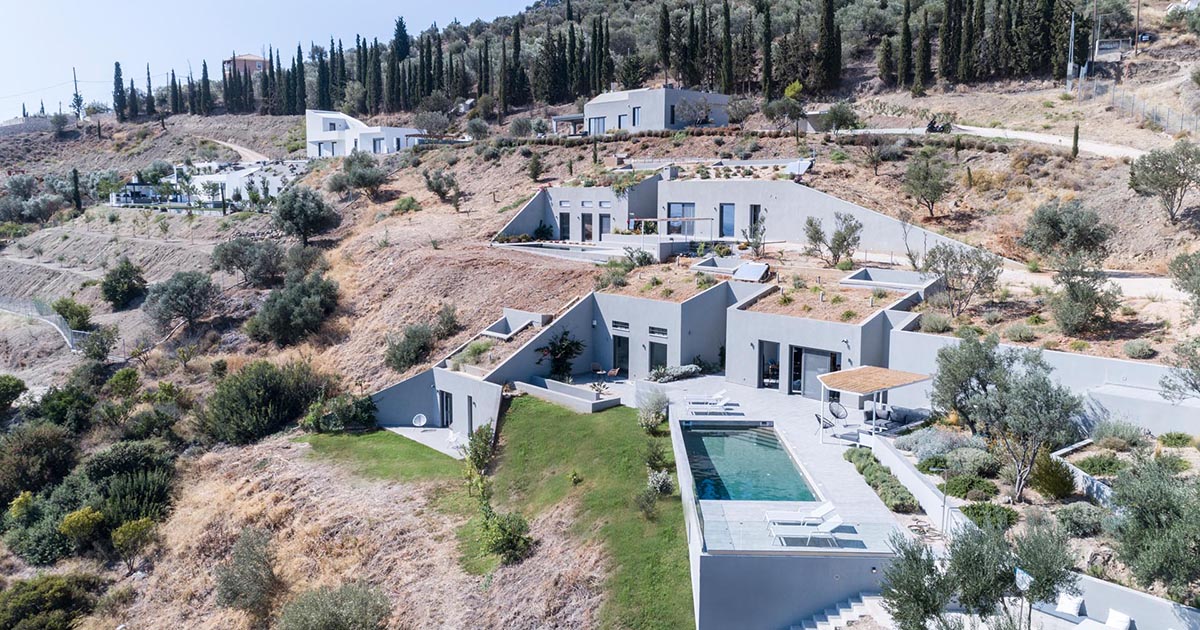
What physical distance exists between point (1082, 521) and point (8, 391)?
3784 centimetres

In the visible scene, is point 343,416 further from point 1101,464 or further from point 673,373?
point 1101,464

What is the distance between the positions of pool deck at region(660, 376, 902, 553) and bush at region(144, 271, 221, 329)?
27254 mm

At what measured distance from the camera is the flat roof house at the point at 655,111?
53188mm

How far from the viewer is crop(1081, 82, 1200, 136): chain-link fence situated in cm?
3878

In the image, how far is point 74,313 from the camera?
41.3 m

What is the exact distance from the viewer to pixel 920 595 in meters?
10.1

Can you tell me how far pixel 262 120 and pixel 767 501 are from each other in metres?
95.0

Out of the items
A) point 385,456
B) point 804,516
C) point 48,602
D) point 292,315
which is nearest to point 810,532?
point 804,516

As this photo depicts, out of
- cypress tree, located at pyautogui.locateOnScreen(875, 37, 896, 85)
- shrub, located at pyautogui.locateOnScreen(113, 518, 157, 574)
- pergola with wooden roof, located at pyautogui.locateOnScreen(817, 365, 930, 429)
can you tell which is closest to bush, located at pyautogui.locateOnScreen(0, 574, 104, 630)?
shrub, located at pyautogui.locateOnScreen(113, 518, 157, 574)

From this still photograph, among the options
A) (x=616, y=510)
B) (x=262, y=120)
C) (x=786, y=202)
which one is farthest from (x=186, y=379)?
(x=262, y=120)

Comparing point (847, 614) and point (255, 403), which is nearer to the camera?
point (847, 614)

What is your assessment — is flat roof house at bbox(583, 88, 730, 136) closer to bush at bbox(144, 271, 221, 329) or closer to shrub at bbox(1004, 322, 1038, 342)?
bush at bbox(144, 271, 221, 329)

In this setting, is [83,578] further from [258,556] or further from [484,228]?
[484,228]

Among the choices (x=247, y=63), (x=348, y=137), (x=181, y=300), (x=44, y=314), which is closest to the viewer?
(x=181, y=300)
